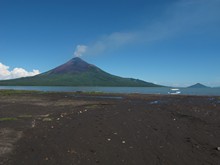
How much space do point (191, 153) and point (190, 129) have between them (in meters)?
5.83

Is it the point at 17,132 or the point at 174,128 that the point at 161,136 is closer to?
the point at 174,128

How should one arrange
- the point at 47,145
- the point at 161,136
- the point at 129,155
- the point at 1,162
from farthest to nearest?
the point at 161,136, the point at 47,145, the point at 129,155, the point at 1,162

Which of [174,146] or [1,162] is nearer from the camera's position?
[1,162]

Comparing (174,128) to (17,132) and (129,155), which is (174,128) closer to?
(129,155)

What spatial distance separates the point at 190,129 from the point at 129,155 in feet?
25.0

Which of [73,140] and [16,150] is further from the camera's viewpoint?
[73,140]

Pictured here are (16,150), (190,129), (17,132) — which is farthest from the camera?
(190,129)

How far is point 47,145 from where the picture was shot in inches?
468

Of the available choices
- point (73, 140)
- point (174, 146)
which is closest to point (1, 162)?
point (73, 140)

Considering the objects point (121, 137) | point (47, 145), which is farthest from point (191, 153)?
point (47, 145)

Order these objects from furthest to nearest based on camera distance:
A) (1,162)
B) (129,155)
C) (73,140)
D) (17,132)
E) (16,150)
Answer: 1. (17,132)
2. (73,140)
3. (16,150)
4. (129,155)
5. (1,162)

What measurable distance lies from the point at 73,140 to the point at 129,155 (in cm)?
399

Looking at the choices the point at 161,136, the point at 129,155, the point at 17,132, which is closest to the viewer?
the point at 129,155

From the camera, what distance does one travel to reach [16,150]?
36.2 feet
